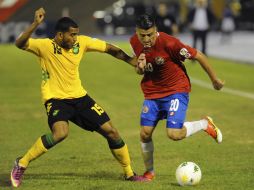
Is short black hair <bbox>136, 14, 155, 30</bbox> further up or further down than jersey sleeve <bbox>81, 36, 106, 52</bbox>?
further up

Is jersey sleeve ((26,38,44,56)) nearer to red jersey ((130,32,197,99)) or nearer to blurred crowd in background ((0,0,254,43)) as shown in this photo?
red jersey ((130,32,197,99))

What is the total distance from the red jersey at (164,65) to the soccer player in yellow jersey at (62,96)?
0.25 m

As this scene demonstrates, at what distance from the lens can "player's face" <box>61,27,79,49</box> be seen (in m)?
9.19

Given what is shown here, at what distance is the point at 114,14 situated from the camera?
47.5 m

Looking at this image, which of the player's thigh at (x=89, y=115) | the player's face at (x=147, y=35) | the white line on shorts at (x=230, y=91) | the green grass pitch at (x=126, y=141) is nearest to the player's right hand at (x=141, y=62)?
the player's face at (x=147, y=35)

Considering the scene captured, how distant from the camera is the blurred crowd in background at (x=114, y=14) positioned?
37.8 m

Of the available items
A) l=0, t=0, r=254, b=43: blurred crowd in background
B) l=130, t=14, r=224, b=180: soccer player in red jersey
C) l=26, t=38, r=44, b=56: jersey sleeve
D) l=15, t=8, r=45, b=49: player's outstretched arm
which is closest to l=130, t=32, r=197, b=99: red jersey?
l=130, t=14, r=224, b=180: soccer player in red jersey

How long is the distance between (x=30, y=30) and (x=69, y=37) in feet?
1.81

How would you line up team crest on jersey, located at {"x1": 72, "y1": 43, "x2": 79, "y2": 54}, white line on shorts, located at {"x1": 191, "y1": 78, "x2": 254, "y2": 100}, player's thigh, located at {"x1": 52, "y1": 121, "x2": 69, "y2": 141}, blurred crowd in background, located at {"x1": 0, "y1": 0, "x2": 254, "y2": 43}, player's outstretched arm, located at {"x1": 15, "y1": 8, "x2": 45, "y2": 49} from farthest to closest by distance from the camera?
1. blurred crowd in background, located at {"x1": 0, "y1": 0, "x2": 254, "y2": 43}
2. white line on shorts, located at {"x1": 191, "y1": 78, "x2": 254, "y2": 100}
3. team crest on jersey, located at {"x1": 72, "y1": 43, "x2": 79, "y2": 54}
4. player's thigh, located at {"x1": 52, "y1": 121, "x2": 69, "y2": 141}
5. player's outstretched arm, located at {"x1": 15, "y1": 8, "x2": 45, "y2": 49}

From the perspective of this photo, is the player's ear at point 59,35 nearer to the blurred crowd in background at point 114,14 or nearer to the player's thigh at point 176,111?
the player's thigh at point 176,111

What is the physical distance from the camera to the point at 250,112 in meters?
16.4

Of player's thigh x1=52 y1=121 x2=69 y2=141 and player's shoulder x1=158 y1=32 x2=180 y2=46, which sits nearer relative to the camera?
player's thigh x1=52 y1=121 x2=69 y2=141

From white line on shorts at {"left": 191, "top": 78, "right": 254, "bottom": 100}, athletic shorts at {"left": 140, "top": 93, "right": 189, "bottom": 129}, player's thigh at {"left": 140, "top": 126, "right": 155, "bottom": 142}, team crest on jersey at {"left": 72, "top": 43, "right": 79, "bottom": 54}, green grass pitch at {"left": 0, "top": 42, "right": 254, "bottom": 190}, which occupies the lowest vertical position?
white line on shorts at {"left": 191, "top": 78, "right": 254, "bottom": 100}

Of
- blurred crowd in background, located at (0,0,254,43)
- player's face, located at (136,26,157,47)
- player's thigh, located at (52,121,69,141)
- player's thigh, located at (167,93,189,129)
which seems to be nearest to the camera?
player's thigh, located at (52,121,69,141)
